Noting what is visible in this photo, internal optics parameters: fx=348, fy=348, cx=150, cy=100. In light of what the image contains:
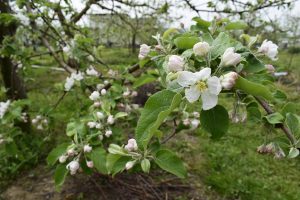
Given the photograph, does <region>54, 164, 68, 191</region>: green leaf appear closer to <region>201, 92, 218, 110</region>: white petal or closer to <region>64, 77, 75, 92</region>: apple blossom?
<region>64, 77, 75, 92</region>: apple blossom

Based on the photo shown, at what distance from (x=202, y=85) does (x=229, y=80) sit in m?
0.06

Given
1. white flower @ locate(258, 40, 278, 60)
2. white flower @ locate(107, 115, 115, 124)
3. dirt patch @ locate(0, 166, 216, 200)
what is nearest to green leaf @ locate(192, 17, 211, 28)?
white flower @ locate(258, 40, 278, 60)

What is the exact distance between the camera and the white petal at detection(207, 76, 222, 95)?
2.43 ft

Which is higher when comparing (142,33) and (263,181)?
(142,33)

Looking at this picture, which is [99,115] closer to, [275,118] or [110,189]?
[275,118]

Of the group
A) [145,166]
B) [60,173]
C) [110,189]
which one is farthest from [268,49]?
[110,189]

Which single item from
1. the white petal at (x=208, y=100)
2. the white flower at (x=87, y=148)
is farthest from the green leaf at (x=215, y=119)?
the white flower at (x=87, y=148)

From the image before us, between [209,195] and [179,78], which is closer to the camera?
[179,78]

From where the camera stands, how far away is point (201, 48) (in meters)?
0.79

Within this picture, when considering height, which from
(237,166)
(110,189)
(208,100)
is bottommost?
(237,166)

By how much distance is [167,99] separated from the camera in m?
0.81

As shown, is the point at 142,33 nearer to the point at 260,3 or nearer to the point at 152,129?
the point at 260,3

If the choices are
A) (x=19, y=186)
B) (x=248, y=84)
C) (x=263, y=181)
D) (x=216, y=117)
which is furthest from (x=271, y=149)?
(x=19, y=186)

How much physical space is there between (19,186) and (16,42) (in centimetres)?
134
